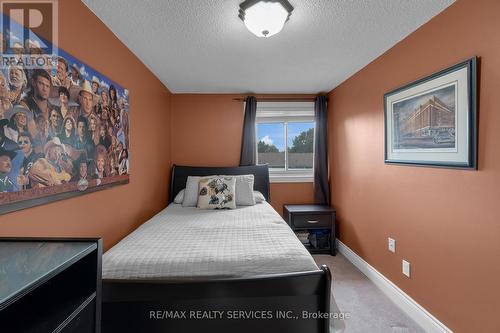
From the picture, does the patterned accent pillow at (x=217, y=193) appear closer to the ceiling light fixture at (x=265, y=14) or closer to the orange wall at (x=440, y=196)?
the orange wall at (x=440, y=196)

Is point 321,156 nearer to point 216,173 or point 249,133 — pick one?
point 249,133

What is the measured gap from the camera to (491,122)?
56.2 inches

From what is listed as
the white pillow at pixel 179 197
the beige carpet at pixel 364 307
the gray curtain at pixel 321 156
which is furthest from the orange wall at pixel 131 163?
the gray curtain at pixel 321 156

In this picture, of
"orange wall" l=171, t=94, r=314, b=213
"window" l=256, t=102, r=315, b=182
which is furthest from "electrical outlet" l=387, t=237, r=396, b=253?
"orange wall" l=171, t=94, r=314, b=213

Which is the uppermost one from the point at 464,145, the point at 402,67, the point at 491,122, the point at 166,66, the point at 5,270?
the point at 166,66

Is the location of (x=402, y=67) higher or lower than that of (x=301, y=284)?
higher

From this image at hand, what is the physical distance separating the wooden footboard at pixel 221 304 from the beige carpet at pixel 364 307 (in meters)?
0.83

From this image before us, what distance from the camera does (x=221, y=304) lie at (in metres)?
1.36

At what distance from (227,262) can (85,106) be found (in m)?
1.32

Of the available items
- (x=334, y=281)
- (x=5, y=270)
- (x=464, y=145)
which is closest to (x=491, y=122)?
(x=464, y=145)

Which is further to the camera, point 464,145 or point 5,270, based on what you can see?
point 464,145

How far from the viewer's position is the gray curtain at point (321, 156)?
3805 millimetres

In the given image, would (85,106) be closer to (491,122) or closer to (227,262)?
(227,262)

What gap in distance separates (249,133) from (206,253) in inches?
96.0
